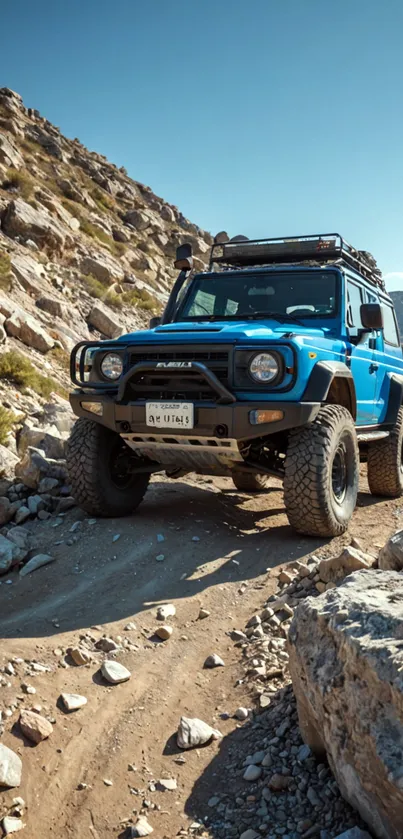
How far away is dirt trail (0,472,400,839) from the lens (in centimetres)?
219

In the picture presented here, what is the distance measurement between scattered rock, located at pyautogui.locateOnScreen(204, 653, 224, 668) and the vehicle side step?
2.80 metres

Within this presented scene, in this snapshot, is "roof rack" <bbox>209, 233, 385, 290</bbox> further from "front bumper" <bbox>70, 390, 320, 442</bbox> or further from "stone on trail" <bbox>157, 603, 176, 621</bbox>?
"stone on trail" <bbox>157, 603, 176, 621</bbox>

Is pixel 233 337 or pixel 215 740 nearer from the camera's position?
pixel 215 740

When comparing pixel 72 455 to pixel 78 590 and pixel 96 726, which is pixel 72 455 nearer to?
pixel 78 590

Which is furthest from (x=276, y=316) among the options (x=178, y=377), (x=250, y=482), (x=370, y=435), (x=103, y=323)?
(x=103, y=323)

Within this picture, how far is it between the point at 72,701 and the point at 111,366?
8.60 feet

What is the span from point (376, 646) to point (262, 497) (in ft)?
14.9

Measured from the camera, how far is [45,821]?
6.83 ft

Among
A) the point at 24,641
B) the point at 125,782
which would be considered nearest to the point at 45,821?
the point at 125,782

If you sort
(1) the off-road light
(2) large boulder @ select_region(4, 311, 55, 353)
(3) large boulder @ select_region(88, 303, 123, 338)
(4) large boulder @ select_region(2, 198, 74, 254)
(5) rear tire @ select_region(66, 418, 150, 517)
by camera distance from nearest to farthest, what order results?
(1) the off-road light
(5) rear tire @ select_region(66, 418, 150, 517)
(2) large boulder @ select_region(4, 311, 55, 353)
(3) large boulder @ select_region(88, 303, 123, 338)
(4) large boulder @ select_region(2, 198, 74, 254)

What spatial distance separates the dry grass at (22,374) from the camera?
8258 mm

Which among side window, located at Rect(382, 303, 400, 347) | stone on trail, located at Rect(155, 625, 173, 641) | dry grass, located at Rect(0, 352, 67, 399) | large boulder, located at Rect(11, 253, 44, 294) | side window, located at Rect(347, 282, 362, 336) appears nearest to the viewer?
stone on trail, located at Rect(155, 625, 173, 641)

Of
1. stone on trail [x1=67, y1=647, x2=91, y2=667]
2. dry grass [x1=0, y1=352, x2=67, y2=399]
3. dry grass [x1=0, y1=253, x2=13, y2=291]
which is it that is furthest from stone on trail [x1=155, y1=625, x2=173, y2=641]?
dry grass [x1=0, y1=253, x2=13, y2=291]

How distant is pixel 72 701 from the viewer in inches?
104
